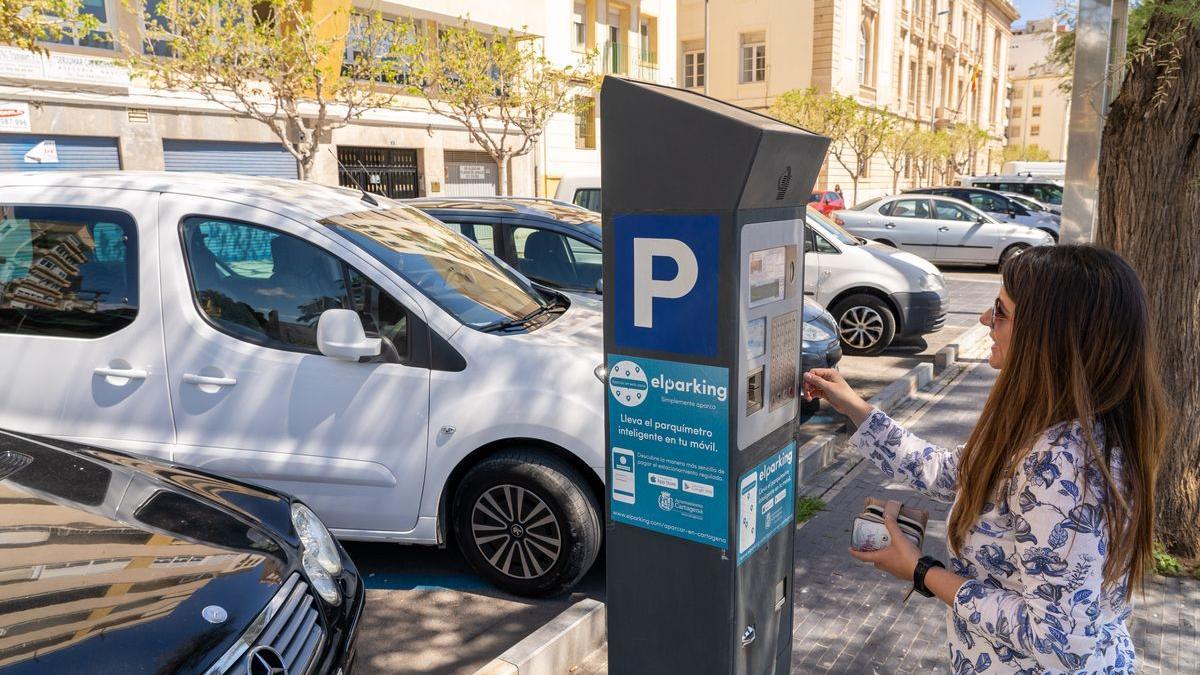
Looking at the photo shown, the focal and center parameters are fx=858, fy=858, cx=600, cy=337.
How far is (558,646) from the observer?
3.20 metres

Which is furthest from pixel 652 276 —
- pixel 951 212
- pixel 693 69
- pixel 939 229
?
pixel 693 69

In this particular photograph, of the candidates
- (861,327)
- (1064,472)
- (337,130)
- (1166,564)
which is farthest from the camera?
(337,130)

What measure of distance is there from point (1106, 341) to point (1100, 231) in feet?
9.09

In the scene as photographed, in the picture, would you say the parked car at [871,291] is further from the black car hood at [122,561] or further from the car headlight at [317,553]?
the black car hood at [122,561]

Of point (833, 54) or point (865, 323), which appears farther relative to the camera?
point (833, 54)

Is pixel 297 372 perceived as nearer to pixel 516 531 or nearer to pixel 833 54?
pixel 516 531

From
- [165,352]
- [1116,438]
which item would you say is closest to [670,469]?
[1116,438]

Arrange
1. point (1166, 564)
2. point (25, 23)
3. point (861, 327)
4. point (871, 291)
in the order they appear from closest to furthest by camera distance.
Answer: point (1166, 564) < point (871, 291) < point (861, 327) < point (25, 23)

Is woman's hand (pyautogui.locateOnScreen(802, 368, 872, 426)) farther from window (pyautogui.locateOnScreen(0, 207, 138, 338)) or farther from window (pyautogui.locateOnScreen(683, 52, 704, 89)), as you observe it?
window (pyautogui.locateOnScreen(683, 52, 704, 89))

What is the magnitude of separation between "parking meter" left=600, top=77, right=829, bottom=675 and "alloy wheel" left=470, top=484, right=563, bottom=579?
4.21 ft

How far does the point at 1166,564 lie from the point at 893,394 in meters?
3.00

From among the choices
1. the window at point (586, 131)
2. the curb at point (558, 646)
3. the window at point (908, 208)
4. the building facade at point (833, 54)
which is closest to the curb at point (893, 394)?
the curb at point (558, 646)

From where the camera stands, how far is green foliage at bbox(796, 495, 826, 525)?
474cm

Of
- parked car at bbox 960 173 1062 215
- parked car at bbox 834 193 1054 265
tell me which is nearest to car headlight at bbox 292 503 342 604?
parked car at bbox 834 193 1054 265
